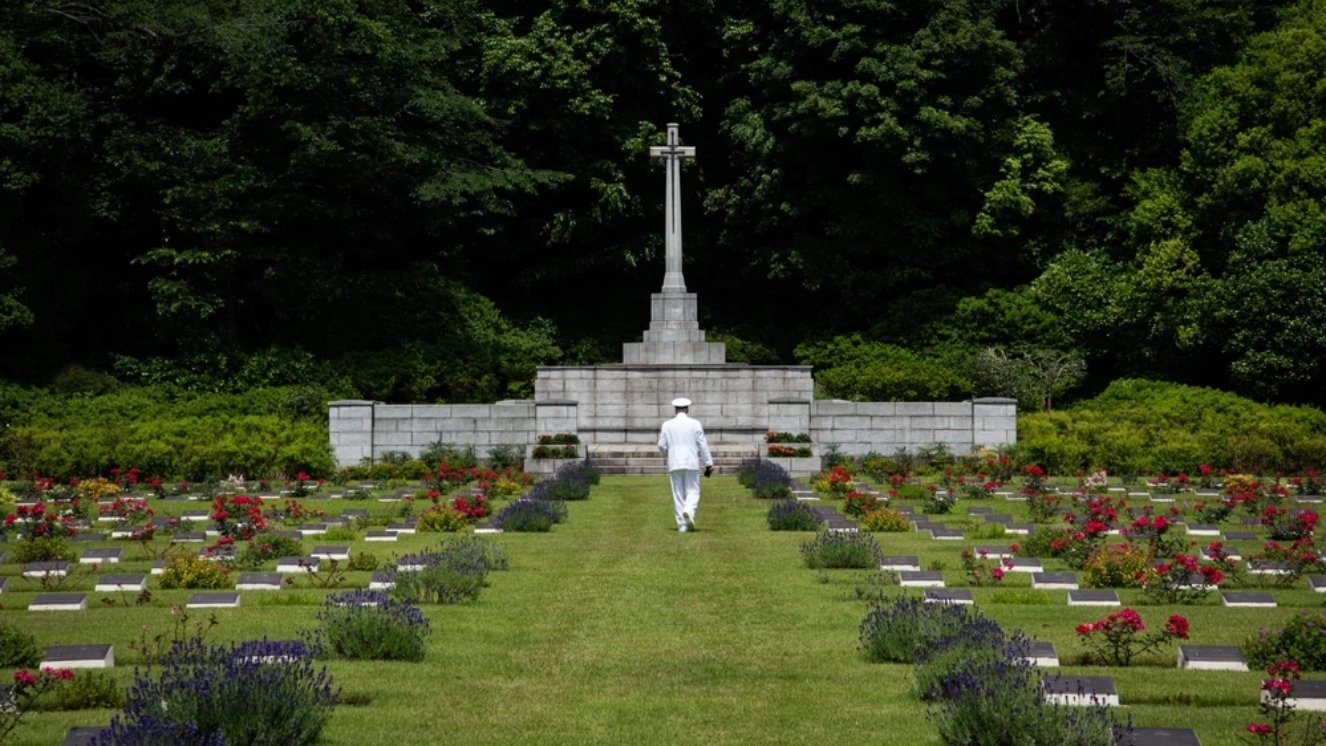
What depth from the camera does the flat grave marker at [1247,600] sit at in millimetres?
12930

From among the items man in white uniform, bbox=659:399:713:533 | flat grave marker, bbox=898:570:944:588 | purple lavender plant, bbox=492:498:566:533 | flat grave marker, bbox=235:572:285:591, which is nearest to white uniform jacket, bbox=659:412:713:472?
man in white uniform, bbox=659:399:713:533

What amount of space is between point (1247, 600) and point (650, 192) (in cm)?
3137

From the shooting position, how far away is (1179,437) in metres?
29.2

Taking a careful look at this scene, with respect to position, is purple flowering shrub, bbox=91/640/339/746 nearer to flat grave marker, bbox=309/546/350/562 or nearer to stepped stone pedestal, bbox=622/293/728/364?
flat grave marker, bbox=309/546/350/562

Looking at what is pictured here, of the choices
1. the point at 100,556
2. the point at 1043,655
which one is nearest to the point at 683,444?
the point at 100,556

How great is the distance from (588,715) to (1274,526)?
11125 millimetres

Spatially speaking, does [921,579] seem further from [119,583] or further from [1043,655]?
[119,583]

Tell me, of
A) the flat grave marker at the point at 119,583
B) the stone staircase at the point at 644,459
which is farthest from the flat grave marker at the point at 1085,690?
the stone staircase at the point at 644,459

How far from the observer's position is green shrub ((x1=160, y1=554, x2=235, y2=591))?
14086 mm

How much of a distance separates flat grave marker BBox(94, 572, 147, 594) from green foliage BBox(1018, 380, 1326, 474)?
17487 mm

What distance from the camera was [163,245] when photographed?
3959cm

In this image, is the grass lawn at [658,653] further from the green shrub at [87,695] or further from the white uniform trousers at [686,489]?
the white uniform trousers at [686,489]

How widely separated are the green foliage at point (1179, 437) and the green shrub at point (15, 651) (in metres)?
20.1

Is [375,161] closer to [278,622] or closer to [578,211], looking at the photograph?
[578,211]
